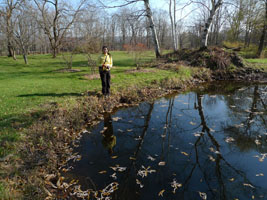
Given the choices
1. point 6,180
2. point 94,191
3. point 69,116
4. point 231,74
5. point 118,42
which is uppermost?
point 118,42

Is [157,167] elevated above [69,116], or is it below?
below

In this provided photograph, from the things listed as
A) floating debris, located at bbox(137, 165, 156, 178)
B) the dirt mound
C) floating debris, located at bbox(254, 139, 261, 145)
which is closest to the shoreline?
floating debris, located at bbox(137, 165, 156, 178)

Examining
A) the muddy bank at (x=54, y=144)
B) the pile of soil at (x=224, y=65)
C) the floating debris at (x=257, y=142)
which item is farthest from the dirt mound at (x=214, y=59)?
the floating debris at (x=257, y=142)

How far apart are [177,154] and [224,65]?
12700 millimetres

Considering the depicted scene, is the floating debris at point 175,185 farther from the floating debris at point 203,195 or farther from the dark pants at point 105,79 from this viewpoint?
the dark pants at point 105,79

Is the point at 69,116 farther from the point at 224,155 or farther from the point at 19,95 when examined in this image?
the point at 224,155

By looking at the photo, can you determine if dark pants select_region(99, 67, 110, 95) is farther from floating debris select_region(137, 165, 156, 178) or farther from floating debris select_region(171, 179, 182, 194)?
floating debris select_region(171, 179, 182, 194)

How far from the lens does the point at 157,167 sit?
4055 mm

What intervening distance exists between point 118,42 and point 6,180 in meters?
53.8

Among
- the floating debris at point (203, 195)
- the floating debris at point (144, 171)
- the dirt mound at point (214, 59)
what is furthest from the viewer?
the dirt mound at point (214, 59)

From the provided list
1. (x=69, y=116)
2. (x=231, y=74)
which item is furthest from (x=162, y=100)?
(x=231, y=74)

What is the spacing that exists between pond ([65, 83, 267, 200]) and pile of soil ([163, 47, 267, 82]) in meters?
7.27

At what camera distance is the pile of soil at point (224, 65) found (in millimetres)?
14367

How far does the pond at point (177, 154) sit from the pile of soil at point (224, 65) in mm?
7270
